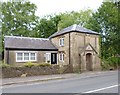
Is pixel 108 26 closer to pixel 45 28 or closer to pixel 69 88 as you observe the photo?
pixel 45 28

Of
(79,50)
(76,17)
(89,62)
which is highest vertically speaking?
(76,17)

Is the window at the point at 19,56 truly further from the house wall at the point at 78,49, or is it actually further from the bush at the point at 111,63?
the bush at the point at 111,63

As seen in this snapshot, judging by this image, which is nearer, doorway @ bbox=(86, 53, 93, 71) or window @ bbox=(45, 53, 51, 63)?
doorway @ bbox=(86, 53, 93, 71)

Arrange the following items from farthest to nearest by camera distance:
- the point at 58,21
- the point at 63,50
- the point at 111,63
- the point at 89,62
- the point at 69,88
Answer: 1. the point at 58,21
2. the point at 111,63
3. the point at 63,50
4. the point at 89,62
5. the point at 69,88

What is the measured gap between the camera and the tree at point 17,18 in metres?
51.9

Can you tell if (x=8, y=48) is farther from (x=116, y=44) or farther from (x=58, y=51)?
(x=116, y=44)

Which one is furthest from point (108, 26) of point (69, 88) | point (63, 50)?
point (69, 88)

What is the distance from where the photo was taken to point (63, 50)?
111ft

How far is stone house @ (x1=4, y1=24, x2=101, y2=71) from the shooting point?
1237 inches

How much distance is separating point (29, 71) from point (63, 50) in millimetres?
9676

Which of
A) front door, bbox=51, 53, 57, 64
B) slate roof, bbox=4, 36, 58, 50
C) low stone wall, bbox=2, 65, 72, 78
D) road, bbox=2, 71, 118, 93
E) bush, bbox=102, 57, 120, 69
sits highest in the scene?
slate roof, bbox=4, 36, 58, 50

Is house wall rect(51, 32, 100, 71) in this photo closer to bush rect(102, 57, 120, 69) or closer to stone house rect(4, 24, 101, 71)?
stone house rect(4, 24, 101, 71)

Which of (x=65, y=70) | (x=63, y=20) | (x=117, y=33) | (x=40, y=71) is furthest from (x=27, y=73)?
(x=63, y=20)

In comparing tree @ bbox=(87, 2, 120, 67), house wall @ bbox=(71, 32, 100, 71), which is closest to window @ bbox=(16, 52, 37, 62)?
house wall @ bbox=(71, 32, 100, 71)
